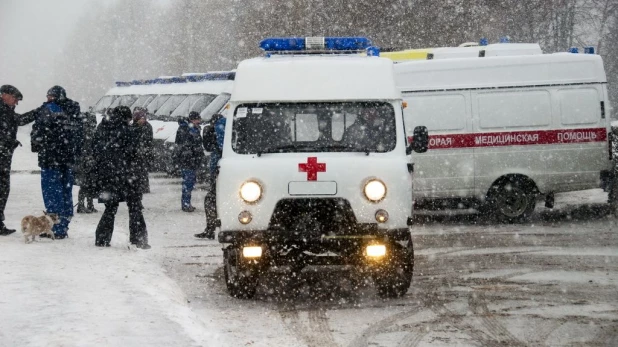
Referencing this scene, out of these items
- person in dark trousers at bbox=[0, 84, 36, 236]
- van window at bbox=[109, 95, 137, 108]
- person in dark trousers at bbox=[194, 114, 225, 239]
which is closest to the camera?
person in dark trousers at bbox=[194, 114, 225, 239]

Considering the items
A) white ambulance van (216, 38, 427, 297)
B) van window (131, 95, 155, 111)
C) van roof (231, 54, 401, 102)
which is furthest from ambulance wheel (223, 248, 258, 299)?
van window (131, 95, 155, 111)

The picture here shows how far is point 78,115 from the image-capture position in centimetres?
1389

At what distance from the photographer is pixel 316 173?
1034cm

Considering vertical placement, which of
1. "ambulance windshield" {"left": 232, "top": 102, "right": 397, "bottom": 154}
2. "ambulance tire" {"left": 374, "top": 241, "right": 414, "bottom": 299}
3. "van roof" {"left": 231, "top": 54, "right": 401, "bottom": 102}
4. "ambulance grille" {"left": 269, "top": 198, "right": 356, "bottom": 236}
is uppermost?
"van roof" {"left": 231, "top": 54, "right": 401, "bottom": 102}

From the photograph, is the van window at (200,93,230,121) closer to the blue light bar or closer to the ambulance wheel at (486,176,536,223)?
the ambulance wheel at (486,176,536,223)

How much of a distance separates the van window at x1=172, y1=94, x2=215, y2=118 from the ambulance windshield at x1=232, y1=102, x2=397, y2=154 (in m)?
16.1

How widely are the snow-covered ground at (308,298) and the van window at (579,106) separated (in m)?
2.34

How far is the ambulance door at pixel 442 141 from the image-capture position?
17.4 metres

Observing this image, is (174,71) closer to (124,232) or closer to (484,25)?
(484,25)

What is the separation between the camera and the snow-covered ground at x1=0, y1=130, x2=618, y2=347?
859 cm

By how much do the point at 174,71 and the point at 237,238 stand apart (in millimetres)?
75109

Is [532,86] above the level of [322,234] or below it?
above

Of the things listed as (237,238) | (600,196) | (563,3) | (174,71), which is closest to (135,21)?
(174,71)

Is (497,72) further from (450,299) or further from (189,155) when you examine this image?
(450,299)
